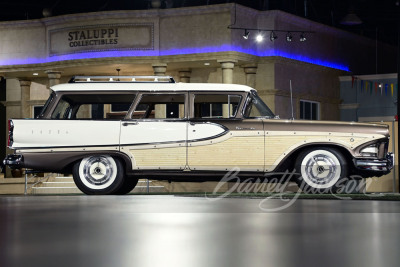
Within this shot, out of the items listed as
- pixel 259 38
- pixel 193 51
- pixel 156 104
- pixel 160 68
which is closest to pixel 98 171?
pixel 156 104

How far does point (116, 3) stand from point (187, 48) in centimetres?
791

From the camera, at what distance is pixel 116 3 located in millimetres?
38969

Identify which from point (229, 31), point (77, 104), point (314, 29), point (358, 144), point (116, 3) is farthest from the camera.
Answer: point (116, 3)

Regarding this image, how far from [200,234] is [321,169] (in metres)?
6.59

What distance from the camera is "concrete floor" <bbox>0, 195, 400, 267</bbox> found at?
6.13 meters

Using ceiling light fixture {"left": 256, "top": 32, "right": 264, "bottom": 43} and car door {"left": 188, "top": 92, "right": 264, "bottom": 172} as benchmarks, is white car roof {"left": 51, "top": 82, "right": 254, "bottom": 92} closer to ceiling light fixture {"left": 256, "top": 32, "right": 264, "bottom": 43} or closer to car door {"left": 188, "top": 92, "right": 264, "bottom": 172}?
car door {"left": 188, "top": 92, "right": 264, "bottom": 172}

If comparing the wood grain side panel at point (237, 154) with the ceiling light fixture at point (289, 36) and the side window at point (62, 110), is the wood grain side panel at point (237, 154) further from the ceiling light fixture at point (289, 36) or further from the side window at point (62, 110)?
the ceiling light fixture at point (289, 36)


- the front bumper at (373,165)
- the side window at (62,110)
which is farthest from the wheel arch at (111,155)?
the front bumper at (373,165)

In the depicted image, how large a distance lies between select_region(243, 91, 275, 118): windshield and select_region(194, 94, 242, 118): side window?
0.18 metres

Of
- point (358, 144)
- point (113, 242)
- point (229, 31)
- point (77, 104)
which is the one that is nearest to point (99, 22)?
point (229, 31)

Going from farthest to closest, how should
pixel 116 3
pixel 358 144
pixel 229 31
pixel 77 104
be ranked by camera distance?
pixel 116 3 → pixel 229 31 → pixel 77 104 → pixel 358 144

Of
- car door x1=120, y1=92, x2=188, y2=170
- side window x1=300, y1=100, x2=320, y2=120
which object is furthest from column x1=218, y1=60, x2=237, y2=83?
car door x1=120, y1=92, x2=188, y2=170

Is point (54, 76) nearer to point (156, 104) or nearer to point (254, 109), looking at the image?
point (156, 104)

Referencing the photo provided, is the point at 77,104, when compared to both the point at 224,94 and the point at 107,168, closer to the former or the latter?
the point at 107,168
